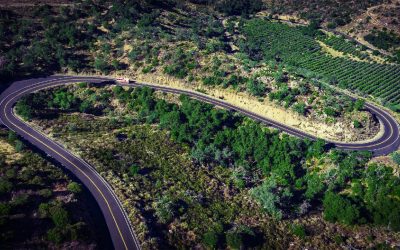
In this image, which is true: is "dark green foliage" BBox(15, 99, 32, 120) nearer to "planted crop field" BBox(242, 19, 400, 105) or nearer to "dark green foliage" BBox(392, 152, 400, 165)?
"planted crop field" BBox(242, 19, 400, 105)

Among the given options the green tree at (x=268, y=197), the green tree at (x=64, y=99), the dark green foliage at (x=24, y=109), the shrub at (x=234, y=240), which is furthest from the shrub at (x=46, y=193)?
the green tree at (x=268, y=197)

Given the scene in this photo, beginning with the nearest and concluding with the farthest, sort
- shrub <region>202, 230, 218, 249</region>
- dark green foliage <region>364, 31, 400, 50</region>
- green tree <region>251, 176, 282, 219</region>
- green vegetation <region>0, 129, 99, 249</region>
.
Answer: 1. green vegetation <region>0, 129, 99, 249</region>
2. shrub <region>202, 230, 218, 249</region>
3. green tree <region>251, 176, 282, 219</region>
4. dark green foliage <region>364, 31, 400, 50</region>

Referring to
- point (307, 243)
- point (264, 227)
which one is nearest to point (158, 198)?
point (264, 227)

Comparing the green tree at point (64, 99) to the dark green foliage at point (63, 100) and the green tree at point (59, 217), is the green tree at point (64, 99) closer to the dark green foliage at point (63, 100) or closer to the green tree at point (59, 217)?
the dark green foliage at point (63, 100)

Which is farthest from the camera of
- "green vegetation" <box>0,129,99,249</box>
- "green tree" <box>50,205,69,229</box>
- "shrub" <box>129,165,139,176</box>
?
"shrub" <box>129,165,139,176</box>

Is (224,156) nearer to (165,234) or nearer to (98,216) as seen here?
(165,234)

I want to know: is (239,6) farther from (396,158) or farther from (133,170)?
(133,170)

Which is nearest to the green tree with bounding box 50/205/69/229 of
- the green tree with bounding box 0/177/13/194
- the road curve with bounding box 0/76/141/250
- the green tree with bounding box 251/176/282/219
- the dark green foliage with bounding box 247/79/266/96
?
the road curve with bounding box 0/76/141/250
